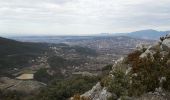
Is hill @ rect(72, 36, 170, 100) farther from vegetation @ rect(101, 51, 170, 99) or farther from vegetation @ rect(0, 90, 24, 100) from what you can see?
vegetation @ rect(0, 90, 24, 100)

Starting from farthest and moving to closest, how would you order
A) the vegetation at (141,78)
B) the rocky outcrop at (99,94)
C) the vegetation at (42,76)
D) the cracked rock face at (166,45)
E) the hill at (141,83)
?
the vegetation at (42,76) → the cracked rock face at (166,45) → the rocky outcrop at (99,94) → the vegetation at (141,78) → the hill at (141,83)

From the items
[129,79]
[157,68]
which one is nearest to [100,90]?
[129,79]

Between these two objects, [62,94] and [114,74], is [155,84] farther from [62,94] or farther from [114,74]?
[62,94]

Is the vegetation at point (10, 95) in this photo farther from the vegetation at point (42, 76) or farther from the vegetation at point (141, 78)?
the vegetation at point (141, 78)

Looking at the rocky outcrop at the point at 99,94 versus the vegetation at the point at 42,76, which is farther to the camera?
the vegetation at the point at 42,76

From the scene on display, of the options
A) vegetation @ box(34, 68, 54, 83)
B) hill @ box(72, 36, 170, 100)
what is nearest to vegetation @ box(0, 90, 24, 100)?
vegetation @ box(34, 68, 54, 83)

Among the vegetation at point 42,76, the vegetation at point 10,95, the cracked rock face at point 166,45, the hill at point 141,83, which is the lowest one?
the vegetation at point 42,76

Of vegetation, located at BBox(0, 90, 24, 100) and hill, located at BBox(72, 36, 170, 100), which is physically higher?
hill, located at BBox(72, 36, 170, 100)

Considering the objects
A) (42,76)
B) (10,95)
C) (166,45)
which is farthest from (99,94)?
(42,76)

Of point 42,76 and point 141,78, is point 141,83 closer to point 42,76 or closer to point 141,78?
point 141,78

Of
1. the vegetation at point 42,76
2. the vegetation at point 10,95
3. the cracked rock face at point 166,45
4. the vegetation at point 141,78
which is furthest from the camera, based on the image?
the vegetation at point 42,76

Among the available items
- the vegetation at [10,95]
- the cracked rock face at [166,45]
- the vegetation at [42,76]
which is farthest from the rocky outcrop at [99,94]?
the vegetation at [42,76]

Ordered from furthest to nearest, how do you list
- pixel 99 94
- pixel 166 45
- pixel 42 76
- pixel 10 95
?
pixel 42 76 < pixel 10 95 < pixel 166 45 < pixel 99 94

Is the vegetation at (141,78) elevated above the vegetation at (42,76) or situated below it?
above
